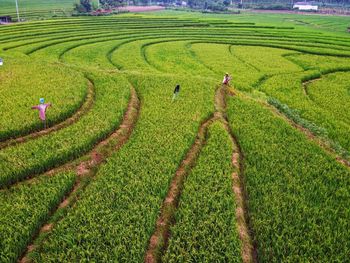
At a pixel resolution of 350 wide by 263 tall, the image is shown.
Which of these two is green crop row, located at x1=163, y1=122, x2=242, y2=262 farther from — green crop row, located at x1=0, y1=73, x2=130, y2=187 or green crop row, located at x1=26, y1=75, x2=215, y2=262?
green crop row, located at x1=0, y1=73, x2=130, y2=187

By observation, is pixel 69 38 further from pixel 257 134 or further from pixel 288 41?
pixel 257 134

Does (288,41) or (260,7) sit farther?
(260,7)

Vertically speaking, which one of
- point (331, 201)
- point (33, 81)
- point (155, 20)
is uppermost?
point (155, 20)

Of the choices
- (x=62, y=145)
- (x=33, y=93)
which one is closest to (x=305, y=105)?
(x=62, y=145)

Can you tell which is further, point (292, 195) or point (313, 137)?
point (313, 137)

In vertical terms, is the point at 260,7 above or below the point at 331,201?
above

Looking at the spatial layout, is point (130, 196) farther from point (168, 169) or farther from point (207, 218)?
point (207, 218)

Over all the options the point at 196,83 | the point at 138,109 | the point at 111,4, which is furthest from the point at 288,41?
the point at 111,4
